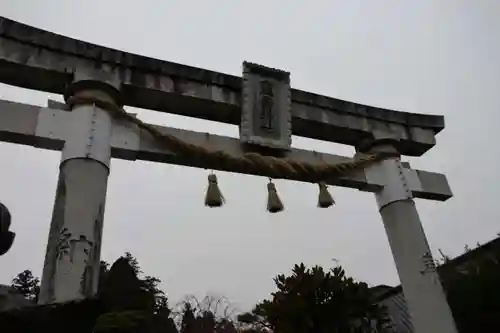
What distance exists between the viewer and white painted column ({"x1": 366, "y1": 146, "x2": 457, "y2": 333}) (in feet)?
17.7

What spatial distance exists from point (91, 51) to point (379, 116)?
13.3 ft

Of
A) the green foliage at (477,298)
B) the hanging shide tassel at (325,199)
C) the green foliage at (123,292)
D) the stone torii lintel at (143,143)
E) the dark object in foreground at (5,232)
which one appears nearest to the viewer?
the dark object in foreground at (5,232)

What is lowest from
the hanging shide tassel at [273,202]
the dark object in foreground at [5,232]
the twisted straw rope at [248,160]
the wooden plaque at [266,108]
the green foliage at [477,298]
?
the dark object in foreground at [5,232]

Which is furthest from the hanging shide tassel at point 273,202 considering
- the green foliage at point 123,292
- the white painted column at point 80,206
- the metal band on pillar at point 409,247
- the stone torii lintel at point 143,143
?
the white painted column at point 80,206

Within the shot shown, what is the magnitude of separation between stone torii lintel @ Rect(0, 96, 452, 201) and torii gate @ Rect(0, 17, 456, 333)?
13 mm

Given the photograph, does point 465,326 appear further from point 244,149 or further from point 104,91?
point 104,91

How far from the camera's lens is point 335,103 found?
665 centimetres

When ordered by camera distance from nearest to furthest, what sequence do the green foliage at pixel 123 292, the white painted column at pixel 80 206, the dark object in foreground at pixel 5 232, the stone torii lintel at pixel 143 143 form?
the dark object in foreground at pixel 5 232 → the green foliage at pixel 123 292 → the white painted column at pixel 80 206 → the stone torii lintel at pixel 143 143

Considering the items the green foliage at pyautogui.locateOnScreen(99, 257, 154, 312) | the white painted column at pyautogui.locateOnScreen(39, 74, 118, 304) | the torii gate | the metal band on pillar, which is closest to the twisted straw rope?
the torii gate

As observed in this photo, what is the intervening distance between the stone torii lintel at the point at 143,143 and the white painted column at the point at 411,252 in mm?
157

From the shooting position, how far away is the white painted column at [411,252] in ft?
17.7

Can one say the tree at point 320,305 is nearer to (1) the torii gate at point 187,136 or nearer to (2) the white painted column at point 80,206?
(1) the torii gate at point 187,136

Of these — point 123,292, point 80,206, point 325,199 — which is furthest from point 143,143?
point 325,199

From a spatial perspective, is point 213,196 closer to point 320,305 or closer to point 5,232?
point 5,232
